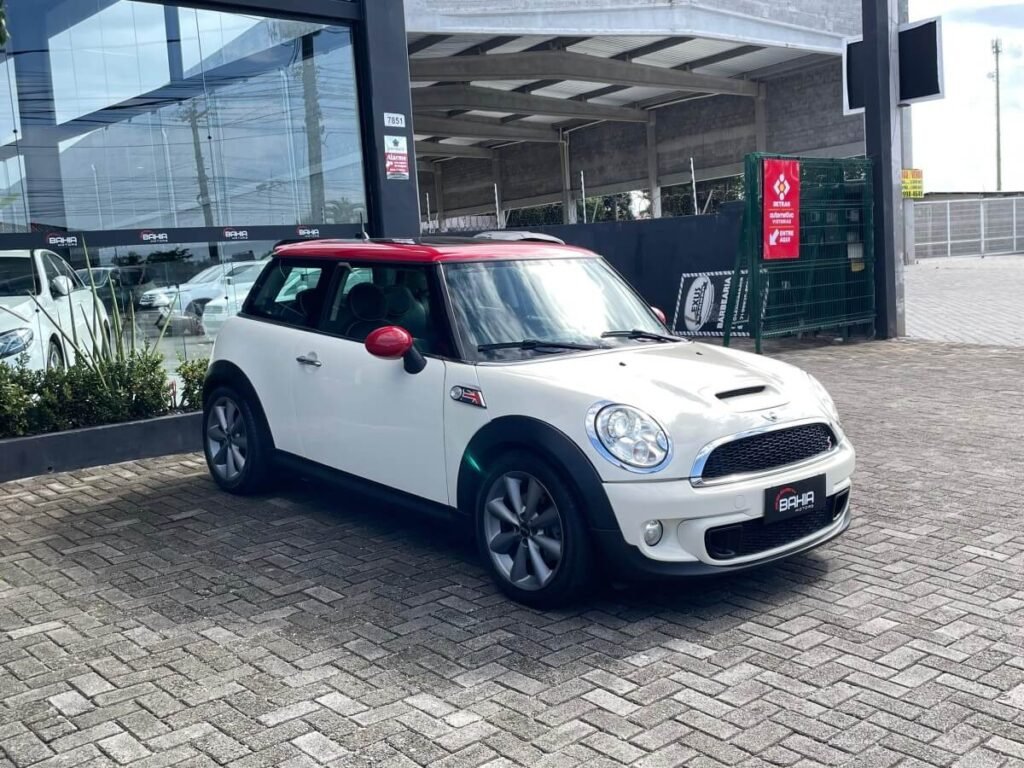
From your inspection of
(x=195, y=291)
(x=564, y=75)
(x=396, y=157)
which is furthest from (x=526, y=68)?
(x=195, y=291)

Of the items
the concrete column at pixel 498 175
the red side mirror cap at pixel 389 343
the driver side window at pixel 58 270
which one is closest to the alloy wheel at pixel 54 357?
the driver side window at pixel 58 270

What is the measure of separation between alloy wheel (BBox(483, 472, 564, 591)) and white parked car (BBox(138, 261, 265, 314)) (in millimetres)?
5666

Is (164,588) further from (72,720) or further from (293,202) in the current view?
(293,202)

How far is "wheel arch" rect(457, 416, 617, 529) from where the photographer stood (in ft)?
14.0

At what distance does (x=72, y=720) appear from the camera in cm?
365

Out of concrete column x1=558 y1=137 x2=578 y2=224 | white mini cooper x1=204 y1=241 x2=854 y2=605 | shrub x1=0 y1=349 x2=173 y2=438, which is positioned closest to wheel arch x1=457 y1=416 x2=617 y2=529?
white mini cooper x1=204 y1=241 x2=854 y2=605

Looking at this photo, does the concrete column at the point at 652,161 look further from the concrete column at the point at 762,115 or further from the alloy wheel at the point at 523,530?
the alloy wheel at the point at 523,530

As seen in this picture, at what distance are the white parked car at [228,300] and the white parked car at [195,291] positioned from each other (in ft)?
0.11

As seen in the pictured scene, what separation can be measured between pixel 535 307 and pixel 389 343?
82 cm

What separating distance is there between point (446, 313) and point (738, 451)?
5.37 ft

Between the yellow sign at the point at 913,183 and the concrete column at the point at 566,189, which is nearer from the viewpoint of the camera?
the yellow sign at the point at 913,183

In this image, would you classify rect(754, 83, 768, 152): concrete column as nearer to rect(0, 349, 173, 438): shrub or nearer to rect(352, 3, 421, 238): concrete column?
rect(352, 3, 421, 238): concrete column

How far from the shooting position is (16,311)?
830 cm

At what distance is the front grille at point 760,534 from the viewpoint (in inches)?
173
